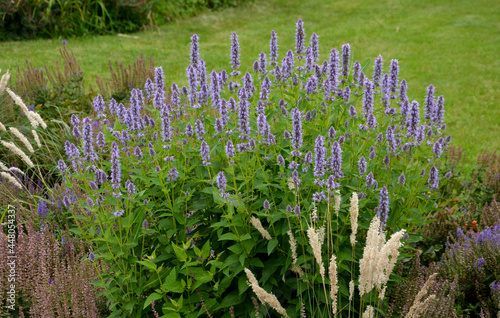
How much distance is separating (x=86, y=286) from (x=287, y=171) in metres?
1.66

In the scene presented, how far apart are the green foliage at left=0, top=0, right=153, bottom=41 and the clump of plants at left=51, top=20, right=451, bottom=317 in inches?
382

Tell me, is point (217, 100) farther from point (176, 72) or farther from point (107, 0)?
point (107, 0)

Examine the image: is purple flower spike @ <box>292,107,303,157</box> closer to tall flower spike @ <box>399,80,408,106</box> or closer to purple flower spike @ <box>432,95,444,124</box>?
tall flower spike @ <box>399,80,408,106</box>

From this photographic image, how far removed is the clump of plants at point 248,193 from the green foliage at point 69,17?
9711 millimetres

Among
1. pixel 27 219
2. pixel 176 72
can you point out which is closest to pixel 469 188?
pixel 27 219

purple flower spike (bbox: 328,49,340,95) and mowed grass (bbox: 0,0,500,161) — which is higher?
purple flower spike (bbox: 328,49,340,95)

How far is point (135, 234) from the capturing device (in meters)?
3.18

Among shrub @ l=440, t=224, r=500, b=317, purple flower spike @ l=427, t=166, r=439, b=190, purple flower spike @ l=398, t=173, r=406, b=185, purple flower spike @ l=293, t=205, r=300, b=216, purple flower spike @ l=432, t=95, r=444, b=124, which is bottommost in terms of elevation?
shrub @ l=440, t=224, r=500, b=317

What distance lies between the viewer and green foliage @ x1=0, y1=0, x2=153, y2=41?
39.7ft

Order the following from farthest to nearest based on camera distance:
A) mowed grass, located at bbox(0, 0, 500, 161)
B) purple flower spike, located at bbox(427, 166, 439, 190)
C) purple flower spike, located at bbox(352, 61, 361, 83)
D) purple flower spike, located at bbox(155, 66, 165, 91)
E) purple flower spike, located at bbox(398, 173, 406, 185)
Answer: mowed grass, located at bbox(0, 0, 500, 161) < purple flower spike, located at bbox(352, 61, 361, 83) < purple flower spike, located at bbox(155, 66, 165, 91) < purple flower spike, located at bbox(427, 166, 439, 190) < purple flower spike, located at bbox(398, 173, 406, 185)

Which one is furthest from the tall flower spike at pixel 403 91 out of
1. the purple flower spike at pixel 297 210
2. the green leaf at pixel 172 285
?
the green leaf at pixel 172 285

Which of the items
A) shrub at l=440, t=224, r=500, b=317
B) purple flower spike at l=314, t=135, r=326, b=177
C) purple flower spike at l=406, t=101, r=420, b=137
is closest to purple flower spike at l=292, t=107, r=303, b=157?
purple flower spike at l=314, t=135, r=326, b=177

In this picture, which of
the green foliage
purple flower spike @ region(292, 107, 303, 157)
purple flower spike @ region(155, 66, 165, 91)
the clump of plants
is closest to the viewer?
purple flower spike @ region(292, 107, 303, 157)

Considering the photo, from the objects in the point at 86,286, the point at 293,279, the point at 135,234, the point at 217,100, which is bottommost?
the point at 86,286
